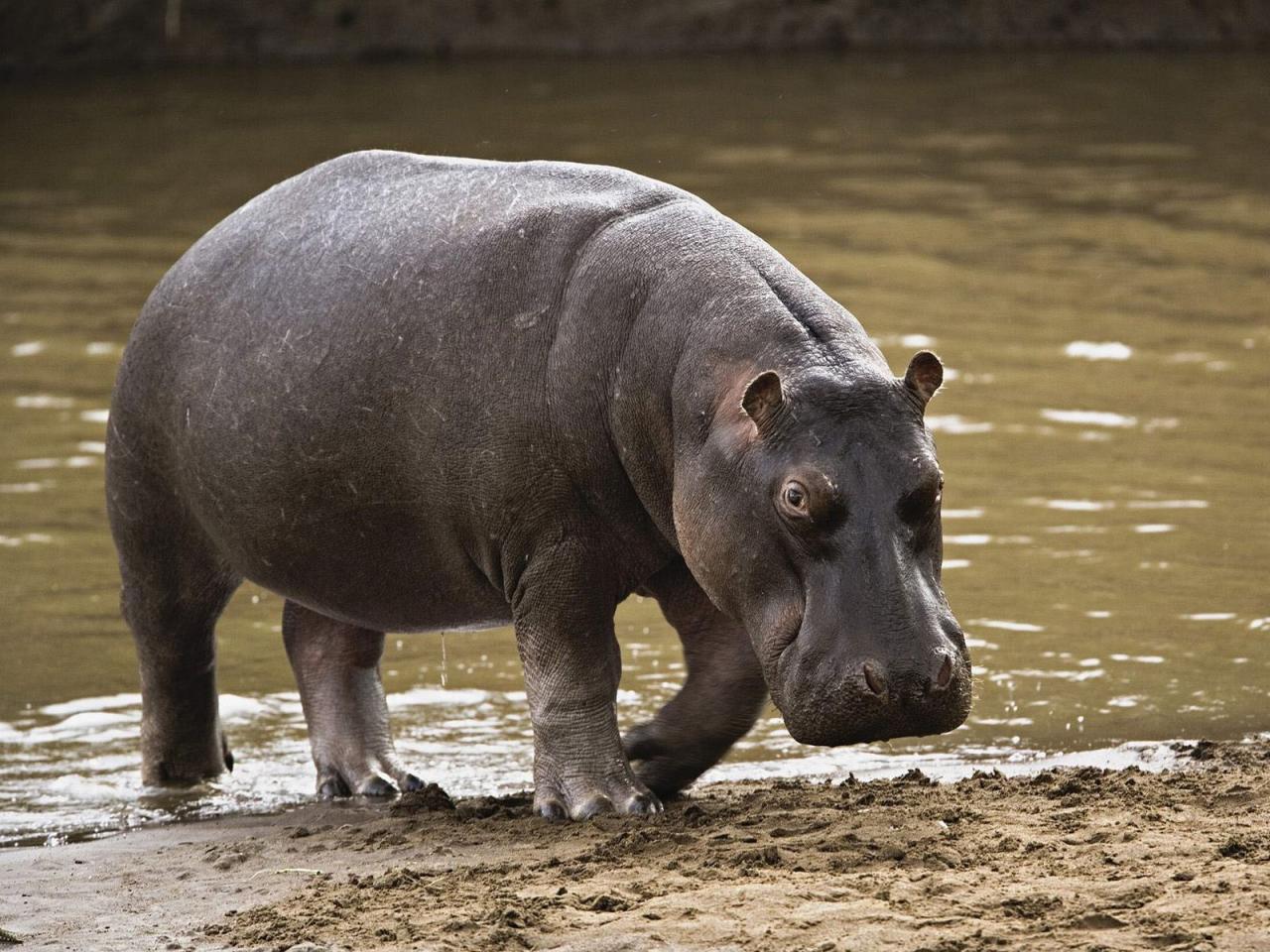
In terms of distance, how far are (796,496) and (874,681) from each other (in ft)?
1.34

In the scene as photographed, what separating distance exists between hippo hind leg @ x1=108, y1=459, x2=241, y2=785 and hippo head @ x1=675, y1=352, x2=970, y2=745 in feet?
6.58

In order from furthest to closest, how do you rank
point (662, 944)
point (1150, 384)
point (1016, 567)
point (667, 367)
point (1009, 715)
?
1. point (1150, 384)
2. point (1016, 567)
3. point (1009, 715)
4. point (667, 367)
5. point (662, 944)

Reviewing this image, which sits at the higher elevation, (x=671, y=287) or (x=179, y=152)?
(x=179, y=152)

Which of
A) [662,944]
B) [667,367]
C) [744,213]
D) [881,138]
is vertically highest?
[881,138]

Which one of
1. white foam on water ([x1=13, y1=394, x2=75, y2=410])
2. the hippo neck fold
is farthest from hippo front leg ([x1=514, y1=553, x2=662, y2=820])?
white foam on water ([x1=13, y1=394, x2=75, y2=410])

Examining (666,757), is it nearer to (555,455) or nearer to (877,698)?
(555,455)

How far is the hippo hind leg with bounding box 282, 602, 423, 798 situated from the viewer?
5.88m

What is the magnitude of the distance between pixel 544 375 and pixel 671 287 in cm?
36

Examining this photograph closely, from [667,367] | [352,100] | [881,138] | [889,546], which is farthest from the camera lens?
[352,100]

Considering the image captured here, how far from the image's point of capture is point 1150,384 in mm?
10117

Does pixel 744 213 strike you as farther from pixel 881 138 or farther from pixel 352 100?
pixel 352 100

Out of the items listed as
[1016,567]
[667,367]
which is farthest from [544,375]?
[1016,567]

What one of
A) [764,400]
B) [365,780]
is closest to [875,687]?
[764,400]

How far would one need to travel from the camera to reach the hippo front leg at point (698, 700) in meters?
5.23
